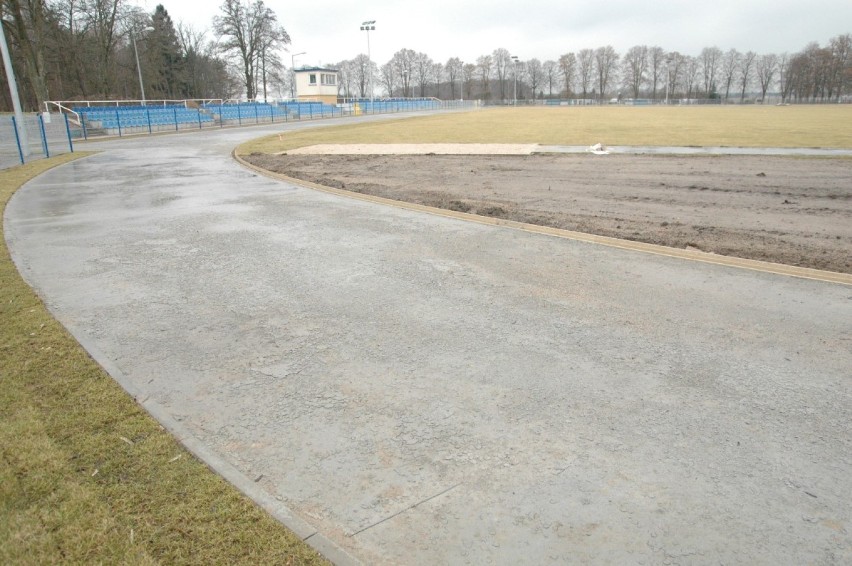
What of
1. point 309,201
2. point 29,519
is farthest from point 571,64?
point 29,519

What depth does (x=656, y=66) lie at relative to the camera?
138750 millimetres

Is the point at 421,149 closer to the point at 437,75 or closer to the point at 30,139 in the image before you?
the point at 30,139

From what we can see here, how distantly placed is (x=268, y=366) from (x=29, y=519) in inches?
78.9

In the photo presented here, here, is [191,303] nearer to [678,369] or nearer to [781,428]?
[678,369]

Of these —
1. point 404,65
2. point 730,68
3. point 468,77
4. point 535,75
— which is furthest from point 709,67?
point 404,65

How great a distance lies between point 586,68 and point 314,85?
93.4m

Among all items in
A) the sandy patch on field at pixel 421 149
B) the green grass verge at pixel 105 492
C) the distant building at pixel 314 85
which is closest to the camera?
the green grass verge at pixel 105 492

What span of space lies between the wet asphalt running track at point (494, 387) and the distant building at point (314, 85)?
7298 cm

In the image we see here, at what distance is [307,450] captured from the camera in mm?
3424

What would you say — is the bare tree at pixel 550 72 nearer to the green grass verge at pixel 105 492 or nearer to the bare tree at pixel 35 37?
the bare tree at pixel 35 37

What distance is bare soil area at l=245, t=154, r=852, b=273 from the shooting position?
847 centimetres

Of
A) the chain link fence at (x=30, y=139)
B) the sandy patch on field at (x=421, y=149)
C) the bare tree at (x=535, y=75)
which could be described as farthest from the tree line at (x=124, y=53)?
the bare tree at (x=535, y=75)

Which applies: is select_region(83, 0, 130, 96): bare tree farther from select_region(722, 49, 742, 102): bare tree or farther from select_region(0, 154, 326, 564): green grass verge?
select_region(722, 49, 742, 102): bare tree

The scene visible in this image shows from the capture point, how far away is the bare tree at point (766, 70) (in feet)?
433
